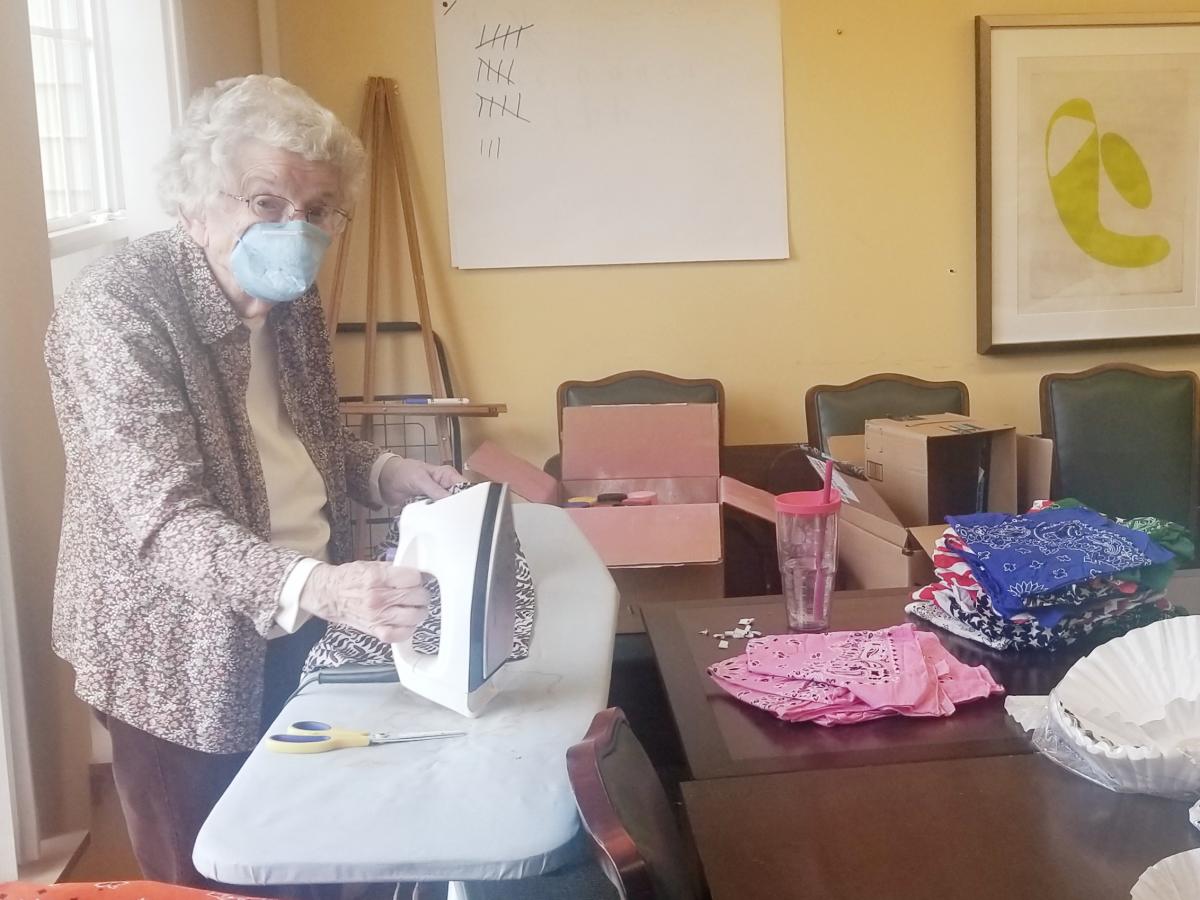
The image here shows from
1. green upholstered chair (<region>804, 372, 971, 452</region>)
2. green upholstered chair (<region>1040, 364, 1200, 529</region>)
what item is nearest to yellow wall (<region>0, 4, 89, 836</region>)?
green upholstered chair (<region>804, 372, 971, 452</region>)

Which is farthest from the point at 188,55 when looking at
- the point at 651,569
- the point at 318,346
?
the point at 651,569

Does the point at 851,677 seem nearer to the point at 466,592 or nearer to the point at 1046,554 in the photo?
the point at 1046,554

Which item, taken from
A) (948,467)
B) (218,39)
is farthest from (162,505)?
(218,39)

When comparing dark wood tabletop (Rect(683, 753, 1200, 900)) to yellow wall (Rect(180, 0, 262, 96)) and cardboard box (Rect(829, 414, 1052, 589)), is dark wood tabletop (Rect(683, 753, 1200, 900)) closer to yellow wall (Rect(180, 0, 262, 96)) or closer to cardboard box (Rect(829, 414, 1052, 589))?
cardboard box (Rect(829, 414, 1052, 589))

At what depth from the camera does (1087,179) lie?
3.23 metres

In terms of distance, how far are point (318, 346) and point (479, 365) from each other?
1.64 m

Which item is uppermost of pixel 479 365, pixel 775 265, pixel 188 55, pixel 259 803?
pixel 188 55

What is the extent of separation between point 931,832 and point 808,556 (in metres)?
0.56

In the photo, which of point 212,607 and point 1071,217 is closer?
point 212,607

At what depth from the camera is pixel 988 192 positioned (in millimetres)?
3211

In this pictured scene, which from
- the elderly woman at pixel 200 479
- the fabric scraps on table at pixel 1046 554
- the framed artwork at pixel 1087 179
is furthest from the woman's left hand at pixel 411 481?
the framed artwork at pixel 1087 179

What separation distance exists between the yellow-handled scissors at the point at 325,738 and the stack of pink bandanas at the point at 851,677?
38 cm

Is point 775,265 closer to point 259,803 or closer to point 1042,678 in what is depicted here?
point 1042,678

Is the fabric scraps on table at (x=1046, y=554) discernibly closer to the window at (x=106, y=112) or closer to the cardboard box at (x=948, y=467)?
the cardboard box at (x=948, y=467)
